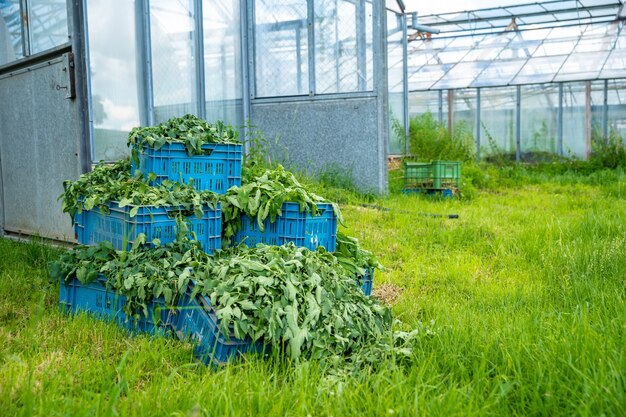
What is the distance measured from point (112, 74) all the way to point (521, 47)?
1404cm

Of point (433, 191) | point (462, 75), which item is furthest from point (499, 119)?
point (433, 191)

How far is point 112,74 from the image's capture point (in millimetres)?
6430

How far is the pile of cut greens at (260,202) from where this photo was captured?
149 inches

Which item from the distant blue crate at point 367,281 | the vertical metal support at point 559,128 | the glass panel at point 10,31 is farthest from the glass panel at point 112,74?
the vertical metal support at point 559,128

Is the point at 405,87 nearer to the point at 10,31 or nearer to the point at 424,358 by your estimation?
the point at 10,31

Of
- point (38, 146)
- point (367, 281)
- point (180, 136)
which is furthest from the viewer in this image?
point (38, 146)

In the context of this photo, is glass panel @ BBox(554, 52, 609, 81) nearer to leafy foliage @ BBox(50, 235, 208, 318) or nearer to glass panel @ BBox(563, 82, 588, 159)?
glass panel @ BBox(563, 82, 588, 159)

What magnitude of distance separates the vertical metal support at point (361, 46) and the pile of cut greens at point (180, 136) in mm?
5072

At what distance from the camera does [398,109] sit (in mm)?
13789

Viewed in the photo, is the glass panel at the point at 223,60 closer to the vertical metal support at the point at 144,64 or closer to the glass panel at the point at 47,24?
the vertical metal support at the point at 144,64

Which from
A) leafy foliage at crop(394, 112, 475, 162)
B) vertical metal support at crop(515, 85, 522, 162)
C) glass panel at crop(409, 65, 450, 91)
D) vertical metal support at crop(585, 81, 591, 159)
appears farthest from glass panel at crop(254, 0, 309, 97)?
vertical metal support at crop(585, 81, 591, 159)

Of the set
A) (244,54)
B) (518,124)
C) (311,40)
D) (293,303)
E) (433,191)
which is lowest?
(293,303)

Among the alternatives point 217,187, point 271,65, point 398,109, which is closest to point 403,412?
point 217,187

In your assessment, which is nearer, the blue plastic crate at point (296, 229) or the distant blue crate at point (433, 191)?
the blue plastic crate at point (296, 229)
